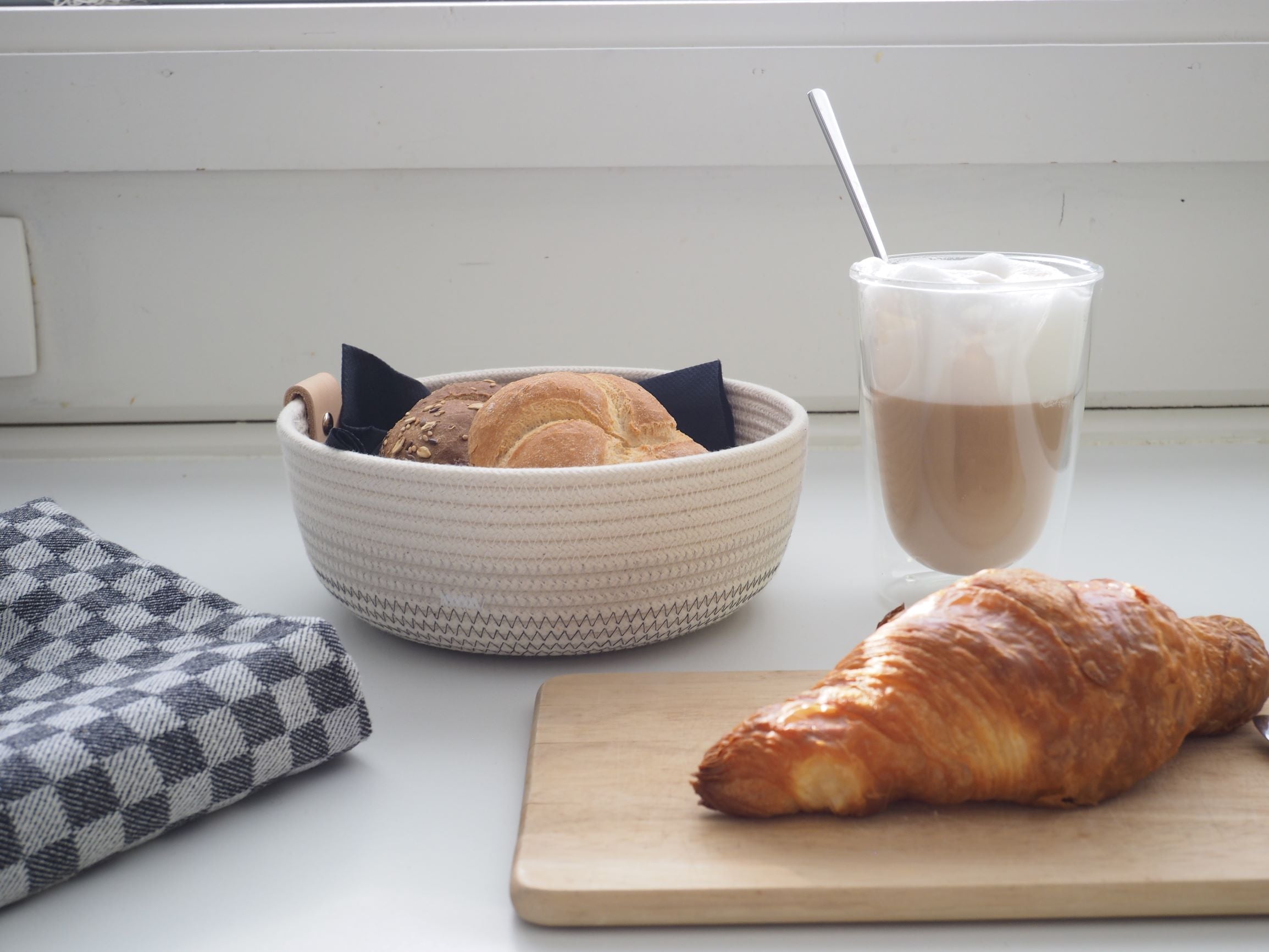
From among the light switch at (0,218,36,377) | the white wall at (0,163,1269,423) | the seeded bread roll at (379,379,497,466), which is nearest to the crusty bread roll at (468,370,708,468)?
the seeded bread roll at (379,379,497,466)

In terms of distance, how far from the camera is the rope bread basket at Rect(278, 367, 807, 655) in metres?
0.68

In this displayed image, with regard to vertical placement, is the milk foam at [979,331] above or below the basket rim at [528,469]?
above

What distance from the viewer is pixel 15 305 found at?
126 cm

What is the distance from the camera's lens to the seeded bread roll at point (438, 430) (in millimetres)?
799

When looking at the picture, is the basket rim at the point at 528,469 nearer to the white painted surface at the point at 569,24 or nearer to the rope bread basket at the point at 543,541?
the rope bread basket at the point at 543,541

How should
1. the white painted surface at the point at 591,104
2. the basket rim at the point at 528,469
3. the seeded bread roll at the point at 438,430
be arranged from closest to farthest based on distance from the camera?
the basket rim at the point at 528,469, the seeded bread roll at the point at 438,430, the white painted surface at the point at 591,104

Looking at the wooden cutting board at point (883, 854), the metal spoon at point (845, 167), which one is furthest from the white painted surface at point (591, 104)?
the wooden cutting board at point (883, 854)

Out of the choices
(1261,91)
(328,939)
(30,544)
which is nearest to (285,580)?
(30,544)

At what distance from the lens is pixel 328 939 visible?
0.49 metres

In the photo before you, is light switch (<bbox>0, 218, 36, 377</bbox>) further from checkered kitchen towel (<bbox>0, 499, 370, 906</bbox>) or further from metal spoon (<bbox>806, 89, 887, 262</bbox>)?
metal spoon (<bbox>806, 89, 887, 262</bbox>)

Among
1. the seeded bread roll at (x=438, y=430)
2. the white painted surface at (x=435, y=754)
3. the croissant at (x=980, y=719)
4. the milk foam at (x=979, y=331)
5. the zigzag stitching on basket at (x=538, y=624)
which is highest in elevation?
the milk foam at (x=979, y=331)

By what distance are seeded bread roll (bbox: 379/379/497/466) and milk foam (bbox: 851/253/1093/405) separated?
11.7 inches

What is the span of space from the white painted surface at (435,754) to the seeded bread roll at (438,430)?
0.43 ft

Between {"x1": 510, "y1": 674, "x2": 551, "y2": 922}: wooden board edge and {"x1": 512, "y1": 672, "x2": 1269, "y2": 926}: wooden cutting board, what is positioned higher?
{"x1": 512, "y1": 672, "x2": 1269, "y2": 926}: wooden cutting board
